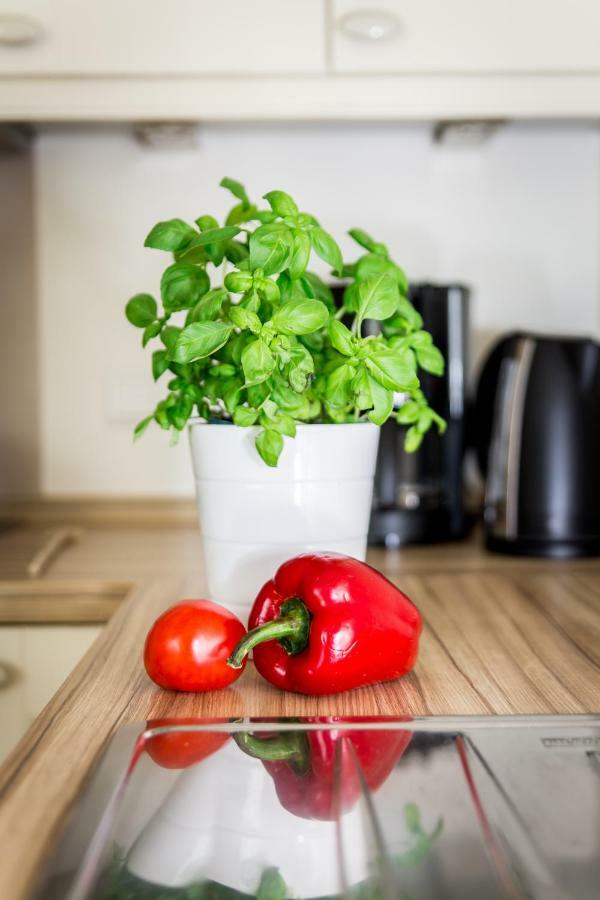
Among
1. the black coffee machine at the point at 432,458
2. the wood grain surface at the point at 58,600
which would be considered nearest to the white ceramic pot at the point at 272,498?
the wood grain surface at the point at 58,600

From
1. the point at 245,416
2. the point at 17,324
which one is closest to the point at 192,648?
the point at 245,416

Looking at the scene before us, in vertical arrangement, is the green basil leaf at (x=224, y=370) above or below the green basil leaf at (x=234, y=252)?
below

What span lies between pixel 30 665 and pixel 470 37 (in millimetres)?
894

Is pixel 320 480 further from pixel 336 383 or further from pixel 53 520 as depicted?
pixel 53 520

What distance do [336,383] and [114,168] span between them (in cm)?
84

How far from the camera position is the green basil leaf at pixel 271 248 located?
62cm

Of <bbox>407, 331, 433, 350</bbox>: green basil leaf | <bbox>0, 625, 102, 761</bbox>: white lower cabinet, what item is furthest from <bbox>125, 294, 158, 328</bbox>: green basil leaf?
<bbox>0, 625, 102, 761</bbox>: white lower cabinet

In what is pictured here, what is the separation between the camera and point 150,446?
4.46 feet

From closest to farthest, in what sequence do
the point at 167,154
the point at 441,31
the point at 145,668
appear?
the point at 145,668 < the point at 441,31 < the point at 167,154

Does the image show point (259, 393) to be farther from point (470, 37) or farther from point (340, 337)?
point (470, 37)

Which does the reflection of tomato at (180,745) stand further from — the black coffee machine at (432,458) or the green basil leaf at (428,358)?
the black coffee machine at (432,458)

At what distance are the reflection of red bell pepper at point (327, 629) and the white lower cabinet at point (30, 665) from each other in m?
0.42

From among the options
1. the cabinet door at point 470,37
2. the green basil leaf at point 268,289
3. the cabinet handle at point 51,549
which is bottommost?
the cabinet handle at point 51,549

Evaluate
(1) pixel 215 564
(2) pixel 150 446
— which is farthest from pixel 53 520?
(1) pixel 215 564
